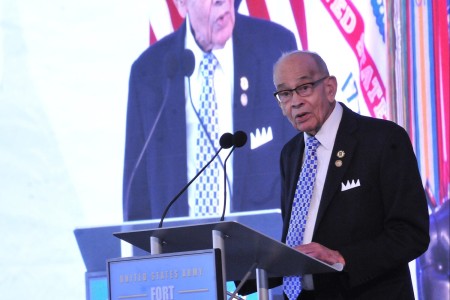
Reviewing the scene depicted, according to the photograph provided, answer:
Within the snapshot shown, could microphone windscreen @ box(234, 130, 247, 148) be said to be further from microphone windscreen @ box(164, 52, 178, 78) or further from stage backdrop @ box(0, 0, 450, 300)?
microphone windscreen @ box(164, 52, 178, 78)

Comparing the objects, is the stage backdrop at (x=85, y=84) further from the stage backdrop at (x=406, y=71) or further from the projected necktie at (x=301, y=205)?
the projected necktie at (x=301, y=205)

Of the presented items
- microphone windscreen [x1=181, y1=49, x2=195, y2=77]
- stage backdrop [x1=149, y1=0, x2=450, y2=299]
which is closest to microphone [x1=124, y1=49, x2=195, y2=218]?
microphone windscreen [x1=181, y1=49, x2=195, y2=77]

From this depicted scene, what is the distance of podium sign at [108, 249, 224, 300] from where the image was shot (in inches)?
96.0

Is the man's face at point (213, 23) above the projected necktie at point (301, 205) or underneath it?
above

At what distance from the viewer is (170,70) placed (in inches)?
188

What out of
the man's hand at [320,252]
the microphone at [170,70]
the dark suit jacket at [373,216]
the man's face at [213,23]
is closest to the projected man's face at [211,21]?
the man's face at [213,23]

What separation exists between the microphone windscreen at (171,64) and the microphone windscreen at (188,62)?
0.15 ft

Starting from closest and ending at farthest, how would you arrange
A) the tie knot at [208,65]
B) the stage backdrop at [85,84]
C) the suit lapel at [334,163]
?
the suit lapel at [334,163] < the stage backdrop at [85,84] < the tie knot at [208,65]

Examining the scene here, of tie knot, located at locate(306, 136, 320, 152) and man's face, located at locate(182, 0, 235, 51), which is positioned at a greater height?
man's face, located at locate(182, 0, 235, 51)

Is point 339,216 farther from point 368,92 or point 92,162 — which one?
point 92,162

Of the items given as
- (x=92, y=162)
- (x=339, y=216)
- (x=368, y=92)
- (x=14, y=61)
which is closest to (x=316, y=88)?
(x=339, y=216)

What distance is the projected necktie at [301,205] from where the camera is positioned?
2.90 metres

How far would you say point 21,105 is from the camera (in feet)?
15.9

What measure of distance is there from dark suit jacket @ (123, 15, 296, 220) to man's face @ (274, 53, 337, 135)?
1517 mm
